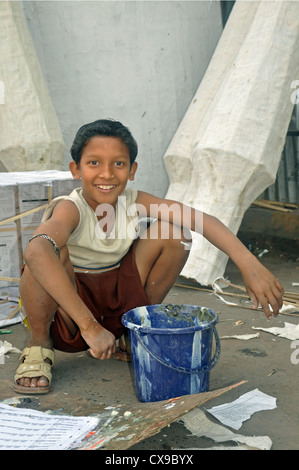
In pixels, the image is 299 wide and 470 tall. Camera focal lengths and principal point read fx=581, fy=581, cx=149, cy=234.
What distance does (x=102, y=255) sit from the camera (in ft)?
7.86

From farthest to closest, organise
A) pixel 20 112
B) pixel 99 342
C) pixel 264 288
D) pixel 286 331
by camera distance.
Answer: pixel 20 112 < pixel 286 331 < pixel 264 288 < pixel 99 342

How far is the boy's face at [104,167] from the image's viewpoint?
2.26 m

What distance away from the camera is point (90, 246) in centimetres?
233

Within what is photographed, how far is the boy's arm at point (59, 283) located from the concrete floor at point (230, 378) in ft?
0.91

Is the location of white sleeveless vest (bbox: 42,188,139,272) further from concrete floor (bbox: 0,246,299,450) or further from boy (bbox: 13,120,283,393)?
concrete floor (bbox: 0,246,299,450)

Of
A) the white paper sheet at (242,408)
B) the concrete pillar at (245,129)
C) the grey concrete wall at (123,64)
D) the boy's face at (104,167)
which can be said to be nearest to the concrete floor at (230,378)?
the white paper sheet at (242,408)

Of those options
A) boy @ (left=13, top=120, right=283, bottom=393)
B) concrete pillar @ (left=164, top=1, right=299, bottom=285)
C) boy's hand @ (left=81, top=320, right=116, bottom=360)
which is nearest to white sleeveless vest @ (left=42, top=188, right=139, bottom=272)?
boy @ (left=13, top=120, right=283, bottom=393)

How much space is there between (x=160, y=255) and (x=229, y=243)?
1.09 ft

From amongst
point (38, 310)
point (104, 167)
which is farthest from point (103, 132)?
point (38, 310)

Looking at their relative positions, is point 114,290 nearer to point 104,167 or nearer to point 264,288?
point 104,167

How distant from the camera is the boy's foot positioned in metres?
2.15

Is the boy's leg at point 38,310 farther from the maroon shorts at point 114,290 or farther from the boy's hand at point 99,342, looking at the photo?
the boy's hand at point 99,342

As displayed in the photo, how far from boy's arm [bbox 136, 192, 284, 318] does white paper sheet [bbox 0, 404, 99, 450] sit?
0.75 meters
